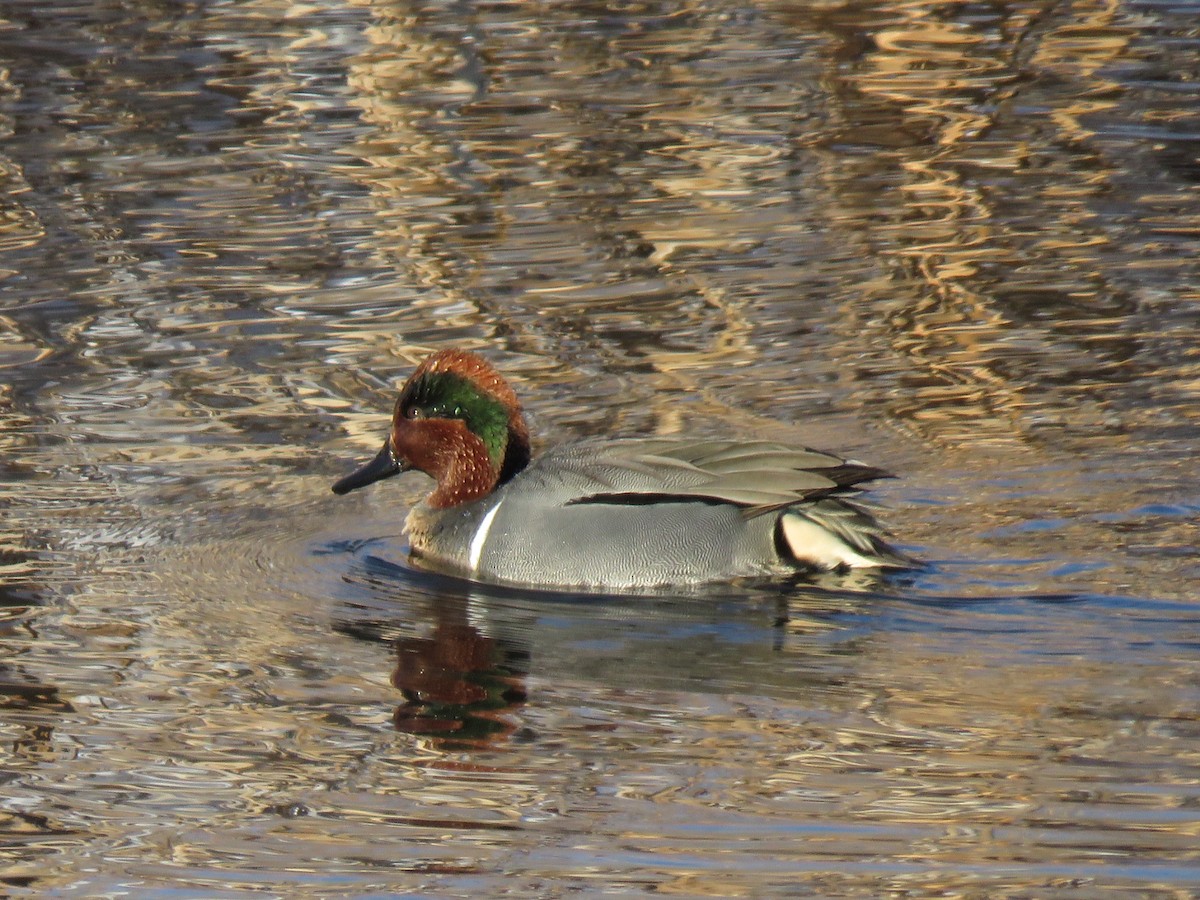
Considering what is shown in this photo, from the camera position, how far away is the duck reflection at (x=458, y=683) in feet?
18.5

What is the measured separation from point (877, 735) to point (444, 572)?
2.14 m

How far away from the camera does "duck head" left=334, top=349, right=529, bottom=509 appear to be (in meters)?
7.27

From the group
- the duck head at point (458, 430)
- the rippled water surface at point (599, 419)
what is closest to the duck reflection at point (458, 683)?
the rippled water surface at point (599, 419)

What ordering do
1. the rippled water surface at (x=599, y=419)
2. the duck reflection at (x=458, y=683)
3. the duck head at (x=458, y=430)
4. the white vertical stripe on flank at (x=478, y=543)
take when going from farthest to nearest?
the duck head at (x=458, y=430) → the white vertical stripe on flank at (x=478, y=543) → the duck reflection at (x=458, y=683) → the rippled water surface at (x=599, y=419)

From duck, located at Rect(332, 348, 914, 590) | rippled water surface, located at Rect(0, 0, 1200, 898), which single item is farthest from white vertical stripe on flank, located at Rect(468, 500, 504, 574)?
rippled water surface, located at Rect(0, 0, 1200, 898)

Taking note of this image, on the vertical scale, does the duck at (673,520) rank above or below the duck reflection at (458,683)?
above

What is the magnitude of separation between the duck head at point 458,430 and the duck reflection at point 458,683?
79 centimetres

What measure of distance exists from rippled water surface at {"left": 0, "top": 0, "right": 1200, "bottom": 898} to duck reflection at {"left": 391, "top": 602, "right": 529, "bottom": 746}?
19 mm

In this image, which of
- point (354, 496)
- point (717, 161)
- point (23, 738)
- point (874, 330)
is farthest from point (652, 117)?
point (23, 738)

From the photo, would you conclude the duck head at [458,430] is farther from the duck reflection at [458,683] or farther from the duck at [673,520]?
the duck reflection at [458,683]

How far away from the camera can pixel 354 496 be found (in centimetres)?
788

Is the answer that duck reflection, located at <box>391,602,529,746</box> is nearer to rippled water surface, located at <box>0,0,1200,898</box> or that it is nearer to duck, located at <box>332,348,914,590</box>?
rippled water surface, located at <box>0,0,1200,898</box>

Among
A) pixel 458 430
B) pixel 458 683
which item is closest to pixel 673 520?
pixel 458 430

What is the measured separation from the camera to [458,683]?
237 inches
